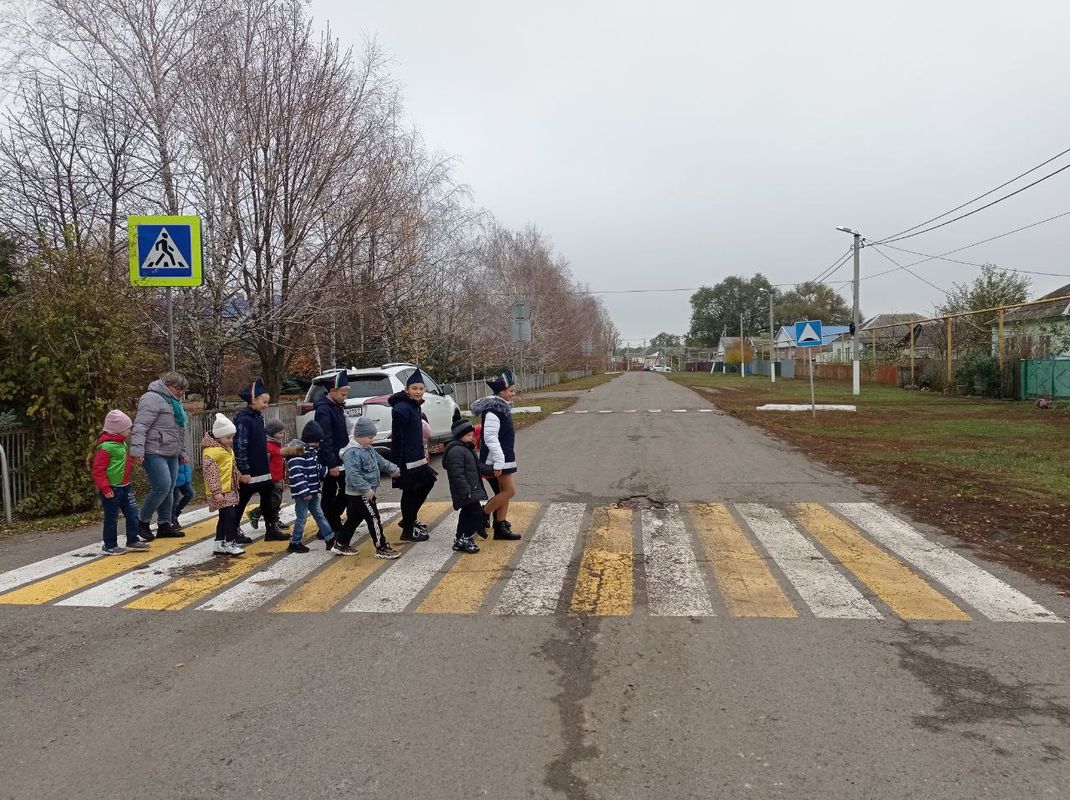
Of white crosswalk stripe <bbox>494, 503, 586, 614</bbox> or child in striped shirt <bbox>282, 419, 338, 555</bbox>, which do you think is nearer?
white crosswalk stripe <bbox>494, 503, 586, 614</bbox>

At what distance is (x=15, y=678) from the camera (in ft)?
13.1

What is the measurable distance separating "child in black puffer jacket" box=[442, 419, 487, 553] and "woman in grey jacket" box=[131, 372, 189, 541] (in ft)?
8.85

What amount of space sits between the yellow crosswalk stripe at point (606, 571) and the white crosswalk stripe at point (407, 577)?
1230 mm

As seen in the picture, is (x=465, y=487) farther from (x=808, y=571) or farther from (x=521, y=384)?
(x=521, y=384)

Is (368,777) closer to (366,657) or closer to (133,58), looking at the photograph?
(366,657)

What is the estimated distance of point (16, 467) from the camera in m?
8.23

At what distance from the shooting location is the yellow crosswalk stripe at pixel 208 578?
5.25m

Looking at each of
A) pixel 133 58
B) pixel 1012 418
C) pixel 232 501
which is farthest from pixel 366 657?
pixel 1012 418

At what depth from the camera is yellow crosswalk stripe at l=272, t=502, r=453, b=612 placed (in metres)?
5.16

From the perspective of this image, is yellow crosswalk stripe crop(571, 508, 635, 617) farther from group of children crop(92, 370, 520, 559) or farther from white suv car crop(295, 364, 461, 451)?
white suv car crop(295, 364, 461, 451)

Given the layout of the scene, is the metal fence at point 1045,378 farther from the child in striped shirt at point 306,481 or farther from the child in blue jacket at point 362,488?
the child in striped shirt at point 306,481

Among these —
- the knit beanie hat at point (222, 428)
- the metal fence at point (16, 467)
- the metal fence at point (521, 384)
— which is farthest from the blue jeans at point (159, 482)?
A: the metal fence at point (521, 384)

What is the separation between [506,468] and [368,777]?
3.99 meters

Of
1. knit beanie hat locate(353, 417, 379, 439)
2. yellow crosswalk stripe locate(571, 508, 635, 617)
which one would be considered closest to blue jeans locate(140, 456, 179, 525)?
knit beanie hat locate(353, 417, 379, 439)
